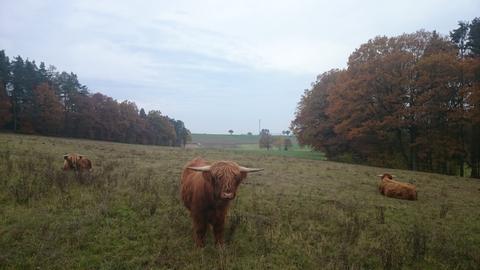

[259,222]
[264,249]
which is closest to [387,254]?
[264,249]

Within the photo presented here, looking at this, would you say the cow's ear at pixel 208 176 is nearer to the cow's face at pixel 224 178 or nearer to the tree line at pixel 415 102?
the cow's face at pixel 224 178

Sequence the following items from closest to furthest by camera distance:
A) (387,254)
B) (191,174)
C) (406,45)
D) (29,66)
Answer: (387,254) → (191,174) → (406,45) → (29,66)

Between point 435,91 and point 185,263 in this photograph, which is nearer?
point 185,263

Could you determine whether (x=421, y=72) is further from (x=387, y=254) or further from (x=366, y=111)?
(x=387, y=254)

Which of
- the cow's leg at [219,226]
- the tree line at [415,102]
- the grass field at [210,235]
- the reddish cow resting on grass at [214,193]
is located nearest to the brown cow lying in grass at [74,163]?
the grass field at [210,235]

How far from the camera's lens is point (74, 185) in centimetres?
1036

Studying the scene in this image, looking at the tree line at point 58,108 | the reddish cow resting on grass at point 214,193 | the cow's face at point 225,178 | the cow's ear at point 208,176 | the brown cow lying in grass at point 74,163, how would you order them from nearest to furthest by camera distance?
the cow's face at point 225,178, the reddish cow resting on grass at point 214,193, the cow's ear at point 208,176, the brown cow lying in grass at point 74,163, the tree line at point 58,108

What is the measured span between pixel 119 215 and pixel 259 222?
3278 mm

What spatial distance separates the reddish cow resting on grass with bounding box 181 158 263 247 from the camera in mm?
5688

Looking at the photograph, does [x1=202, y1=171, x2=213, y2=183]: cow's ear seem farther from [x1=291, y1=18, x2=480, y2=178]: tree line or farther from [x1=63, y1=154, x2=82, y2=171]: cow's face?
[x1=291, y1=18, x2=480, y2=178]: tree line

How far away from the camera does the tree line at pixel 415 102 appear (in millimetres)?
25719

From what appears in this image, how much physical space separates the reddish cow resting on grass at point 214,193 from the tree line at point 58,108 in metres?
49.3

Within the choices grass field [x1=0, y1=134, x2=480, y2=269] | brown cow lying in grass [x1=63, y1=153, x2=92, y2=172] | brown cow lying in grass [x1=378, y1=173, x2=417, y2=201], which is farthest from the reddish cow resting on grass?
brown cow lying in grass [x1=378, y1=173, x2=417, y2=201]

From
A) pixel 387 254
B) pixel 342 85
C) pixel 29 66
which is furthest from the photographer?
pixel 29 66
